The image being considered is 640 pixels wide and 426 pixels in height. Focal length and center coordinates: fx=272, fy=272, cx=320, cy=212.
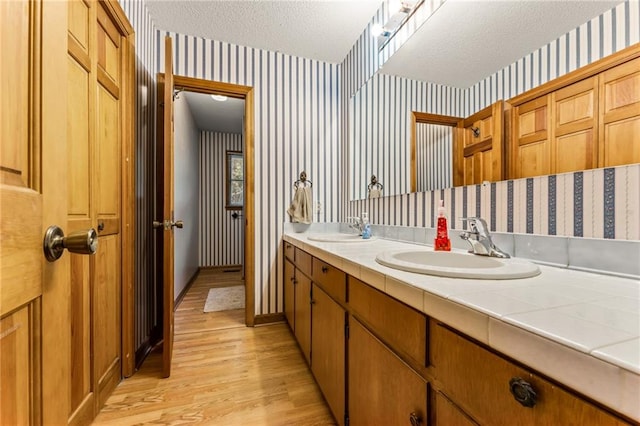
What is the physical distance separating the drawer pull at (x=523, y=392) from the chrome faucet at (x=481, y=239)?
0.64 metres

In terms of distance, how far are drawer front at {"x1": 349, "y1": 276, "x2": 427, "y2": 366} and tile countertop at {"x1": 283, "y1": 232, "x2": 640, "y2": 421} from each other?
0.13 feet

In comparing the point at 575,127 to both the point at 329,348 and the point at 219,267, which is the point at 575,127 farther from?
the point at 219,267

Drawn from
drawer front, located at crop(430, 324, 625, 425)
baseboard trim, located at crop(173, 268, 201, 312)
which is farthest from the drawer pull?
baseboard trim, located at crop(173, 268, 201, 312)

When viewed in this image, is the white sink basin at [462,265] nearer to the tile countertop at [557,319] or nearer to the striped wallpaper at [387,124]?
the tile countertop at [557,319]

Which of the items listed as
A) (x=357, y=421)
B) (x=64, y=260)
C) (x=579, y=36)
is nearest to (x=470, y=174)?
(x=579, y=36)

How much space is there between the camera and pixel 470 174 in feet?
3.79

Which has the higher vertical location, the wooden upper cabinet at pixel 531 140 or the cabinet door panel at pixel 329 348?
the wooden upper cabinet at pixel 531 140

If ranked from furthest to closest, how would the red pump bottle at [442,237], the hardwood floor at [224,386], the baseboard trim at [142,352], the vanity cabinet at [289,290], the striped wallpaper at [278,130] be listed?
the striped wallpaper at [278,130]
the vanity cabinet at [289,290]
the baseboard trim at [142,352]
the hardwood floor at [224,386]
the red pump bottle at [442,237]

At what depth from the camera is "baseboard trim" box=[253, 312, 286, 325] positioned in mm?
2314

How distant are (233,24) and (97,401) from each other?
2.46 m

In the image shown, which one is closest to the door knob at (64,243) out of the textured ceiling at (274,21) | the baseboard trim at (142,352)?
the baseboard trim at (142,352)

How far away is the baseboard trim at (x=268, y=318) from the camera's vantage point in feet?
7.59

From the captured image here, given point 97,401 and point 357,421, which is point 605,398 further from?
point 97,401

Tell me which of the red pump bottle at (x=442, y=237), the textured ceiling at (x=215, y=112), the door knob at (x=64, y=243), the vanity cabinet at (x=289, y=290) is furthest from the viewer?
the textured ceiling at (x=215, y=112)
